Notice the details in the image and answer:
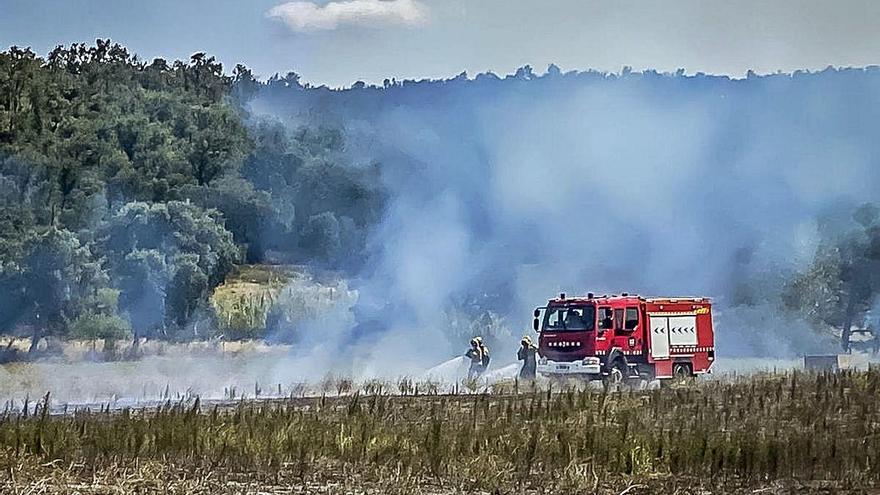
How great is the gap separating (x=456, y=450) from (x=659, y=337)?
20.4 metres

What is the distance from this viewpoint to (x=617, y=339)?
38281 millimetres

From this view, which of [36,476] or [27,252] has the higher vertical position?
[27,252]

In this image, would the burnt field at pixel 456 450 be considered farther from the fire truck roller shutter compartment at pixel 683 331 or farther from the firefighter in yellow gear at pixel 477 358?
the firefighter in yellow gear at pixel 477 358

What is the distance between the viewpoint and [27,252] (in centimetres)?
4650

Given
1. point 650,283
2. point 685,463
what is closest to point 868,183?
point 650,283

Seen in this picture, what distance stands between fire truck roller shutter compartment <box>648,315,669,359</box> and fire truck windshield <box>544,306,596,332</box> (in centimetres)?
213

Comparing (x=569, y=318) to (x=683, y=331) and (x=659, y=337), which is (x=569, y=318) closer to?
(x=659, y=337)

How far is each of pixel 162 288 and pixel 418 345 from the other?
9783mm

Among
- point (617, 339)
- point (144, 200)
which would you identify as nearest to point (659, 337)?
point (617, 339)

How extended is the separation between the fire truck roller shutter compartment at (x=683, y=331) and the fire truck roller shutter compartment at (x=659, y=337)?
0.71 feet

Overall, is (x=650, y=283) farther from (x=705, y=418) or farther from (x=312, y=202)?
(x=705, y=418)

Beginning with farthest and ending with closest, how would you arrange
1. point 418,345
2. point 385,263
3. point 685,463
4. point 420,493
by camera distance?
point 385,263 → point 418,345 → point 685,463 → point 420,493

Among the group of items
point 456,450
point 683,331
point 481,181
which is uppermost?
point 481,181

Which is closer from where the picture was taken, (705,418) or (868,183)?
(705,418)
